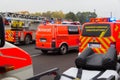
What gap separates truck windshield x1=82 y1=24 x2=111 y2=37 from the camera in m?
12.1

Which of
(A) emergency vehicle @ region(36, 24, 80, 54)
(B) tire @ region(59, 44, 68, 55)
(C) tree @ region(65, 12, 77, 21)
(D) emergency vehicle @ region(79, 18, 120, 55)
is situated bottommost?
(C) tree @ region(65, 12, 77, 21)

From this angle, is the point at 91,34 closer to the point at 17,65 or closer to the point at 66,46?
the point at 66,46

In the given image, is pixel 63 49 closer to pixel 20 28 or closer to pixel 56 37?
pixel 56 37

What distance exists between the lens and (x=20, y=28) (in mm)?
25359

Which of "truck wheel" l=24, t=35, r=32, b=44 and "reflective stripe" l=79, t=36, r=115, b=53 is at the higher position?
"reflective stripe" l=79, t=36, r=115, b=53

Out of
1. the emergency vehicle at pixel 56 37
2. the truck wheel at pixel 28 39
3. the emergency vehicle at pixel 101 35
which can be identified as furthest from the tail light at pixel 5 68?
the truck wheel at pixel 28 39

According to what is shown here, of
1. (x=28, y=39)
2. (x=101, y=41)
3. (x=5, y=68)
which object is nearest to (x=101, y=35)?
(x=101, y=41)

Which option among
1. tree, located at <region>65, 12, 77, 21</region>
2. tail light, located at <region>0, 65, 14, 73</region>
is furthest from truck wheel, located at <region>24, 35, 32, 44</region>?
tree, located at <region>65, 12, 77, 21</region>

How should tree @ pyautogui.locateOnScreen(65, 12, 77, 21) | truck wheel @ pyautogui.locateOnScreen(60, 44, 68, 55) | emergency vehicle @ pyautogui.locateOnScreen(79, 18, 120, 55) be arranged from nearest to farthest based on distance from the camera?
emergency vehicle @ pyautogui.locateOnScreen(79, 18, 120, 55), truck wheel @ pyautogui.locateOnScreen(60, 44, 68, 55), tree @ pyautogui.locateOnScreen(65, 12, 77, 21)

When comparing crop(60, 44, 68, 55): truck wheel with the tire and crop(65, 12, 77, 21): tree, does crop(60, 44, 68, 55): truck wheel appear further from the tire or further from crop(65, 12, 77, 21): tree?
crop(65, 12, 77, 21): tree

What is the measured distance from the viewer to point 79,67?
541 cm

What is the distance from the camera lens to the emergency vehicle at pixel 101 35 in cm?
1197

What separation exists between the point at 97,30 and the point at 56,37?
5.56 m

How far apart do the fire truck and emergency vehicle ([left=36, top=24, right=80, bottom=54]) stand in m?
5.58
